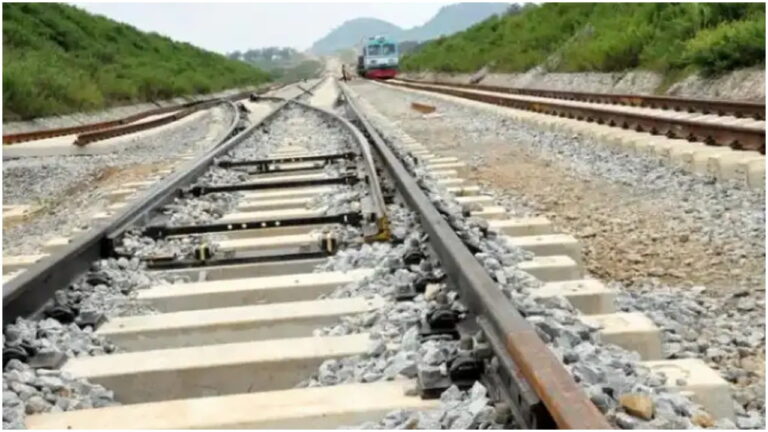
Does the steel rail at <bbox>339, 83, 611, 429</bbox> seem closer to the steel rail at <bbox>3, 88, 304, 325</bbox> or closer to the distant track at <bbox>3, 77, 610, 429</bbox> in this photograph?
the distant track at <bbox>3, 77, 610, 429</bbox>

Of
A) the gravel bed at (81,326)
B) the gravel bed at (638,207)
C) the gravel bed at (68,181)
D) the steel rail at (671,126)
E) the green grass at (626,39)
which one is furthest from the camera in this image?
the green grass at (626,39)

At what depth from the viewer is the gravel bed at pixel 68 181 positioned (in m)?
7.19

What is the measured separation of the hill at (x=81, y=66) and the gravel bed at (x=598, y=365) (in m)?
17.1

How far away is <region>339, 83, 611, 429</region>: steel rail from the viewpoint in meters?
1.92

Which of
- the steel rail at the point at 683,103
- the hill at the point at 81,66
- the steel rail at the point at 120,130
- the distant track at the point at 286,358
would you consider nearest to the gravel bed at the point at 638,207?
the distant track at the point at 286,358

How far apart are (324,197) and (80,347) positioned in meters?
3.07

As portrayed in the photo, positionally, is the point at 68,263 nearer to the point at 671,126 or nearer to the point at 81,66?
the point at 671,126

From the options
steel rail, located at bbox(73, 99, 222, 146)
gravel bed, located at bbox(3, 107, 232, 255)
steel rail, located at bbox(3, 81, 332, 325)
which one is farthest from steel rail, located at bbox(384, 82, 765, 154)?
steel rail, located at bbox(73, 99, 222, 146)

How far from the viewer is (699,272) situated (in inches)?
171

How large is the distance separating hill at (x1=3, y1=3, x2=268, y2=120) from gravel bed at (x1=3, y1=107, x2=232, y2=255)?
6393mm

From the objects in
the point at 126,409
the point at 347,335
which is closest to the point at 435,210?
the point at 347,335

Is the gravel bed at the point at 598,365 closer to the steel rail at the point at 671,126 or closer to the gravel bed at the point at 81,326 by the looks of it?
the gravel bed at the point at 81,326

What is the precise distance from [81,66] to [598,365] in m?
28.4

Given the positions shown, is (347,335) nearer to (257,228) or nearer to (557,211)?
(257,228)
